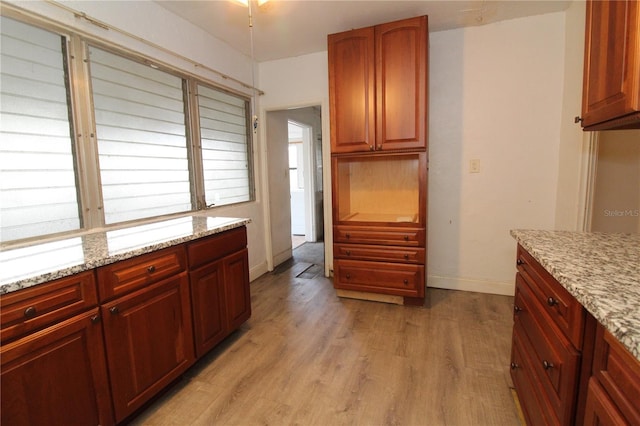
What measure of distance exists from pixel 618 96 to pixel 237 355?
233 cm

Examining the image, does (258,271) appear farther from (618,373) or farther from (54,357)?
(618,373)

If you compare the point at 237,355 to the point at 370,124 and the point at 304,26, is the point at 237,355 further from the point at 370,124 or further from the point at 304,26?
the point at 304,26

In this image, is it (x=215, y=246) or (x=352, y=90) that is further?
(x=352, y=90)

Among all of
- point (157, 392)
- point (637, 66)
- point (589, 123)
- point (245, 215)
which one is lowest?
point (157, 392)

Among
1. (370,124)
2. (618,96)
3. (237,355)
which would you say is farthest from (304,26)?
(237,355)

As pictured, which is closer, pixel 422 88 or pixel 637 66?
pixel 637 66

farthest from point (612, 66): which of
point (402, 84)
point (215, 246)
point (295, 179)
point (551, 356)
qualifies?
point (295, 179)

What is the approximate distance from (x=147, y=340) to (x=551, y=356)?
5.57 feet

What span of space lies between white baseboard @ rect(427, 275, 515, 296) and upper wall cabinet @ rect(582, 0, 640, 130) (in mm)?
1871

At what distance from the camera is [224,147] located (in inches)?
121

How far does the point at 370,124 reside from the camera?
2609mm

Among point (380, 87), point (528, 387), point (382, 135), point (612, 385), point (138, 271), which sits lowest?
point (528, 387)

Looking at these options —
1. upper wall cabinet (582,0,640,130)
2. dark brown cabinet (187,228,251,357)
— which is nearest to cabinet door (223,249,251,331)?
dark brown cabinet (187,228,251,357)

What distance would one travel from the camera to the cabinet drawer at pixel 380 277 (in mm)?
2619
